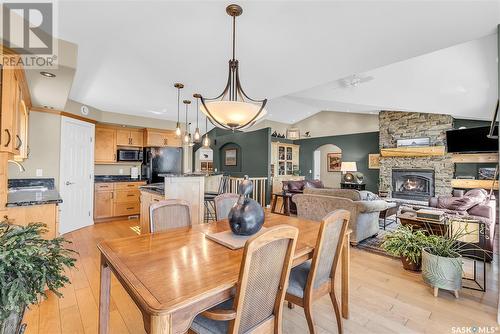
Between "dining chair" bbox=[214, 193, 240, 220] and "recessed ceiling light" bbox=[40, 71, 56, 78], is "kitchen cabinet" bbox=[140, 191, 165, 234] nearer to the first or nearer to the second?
"dining chair" bbox=[214, 193, 240, 220]

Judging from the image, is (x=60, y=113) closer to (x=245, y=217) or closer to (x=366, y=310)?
(x=245, y=217)

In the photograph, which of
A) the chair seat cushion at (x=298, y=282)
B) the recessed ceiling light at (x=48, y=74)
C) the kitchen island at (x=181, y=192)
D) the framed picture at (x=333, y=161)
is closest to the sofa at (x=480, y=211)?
the chair seat cushion at (x=298, y=282)

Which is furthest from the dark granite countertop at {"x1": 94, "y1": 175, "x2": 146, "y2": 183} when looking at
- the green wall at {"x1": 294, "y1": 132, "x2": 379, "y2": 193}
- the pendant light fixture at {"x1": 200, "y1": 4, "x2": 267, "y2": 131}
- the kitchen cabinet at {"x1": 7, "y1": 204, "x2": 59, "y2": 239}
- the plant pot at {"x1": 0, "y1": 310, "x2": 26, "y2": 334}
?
the green wall at {"x1": 294, "y1": 132, "x2": 379, "y2": 193}

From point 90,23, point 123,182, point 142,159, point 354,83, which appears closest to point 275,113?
point 354,83

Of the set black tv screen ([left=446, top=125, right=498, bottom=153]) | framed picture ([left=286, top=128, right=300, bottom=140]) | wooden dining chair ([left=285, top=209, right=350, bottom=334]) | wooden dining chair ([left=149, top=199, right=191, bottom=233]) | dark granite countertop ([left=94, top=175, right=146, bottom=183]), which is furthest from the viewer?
framed picture ([left=286, top=128, right=300, bottom=140])

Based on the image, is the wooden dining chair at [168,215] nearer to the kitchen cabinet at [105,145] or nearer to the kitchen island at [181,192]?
the kitchen island at [181,192]

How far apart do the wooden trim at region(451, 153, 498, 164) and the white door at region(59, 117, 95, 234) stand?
30.6ft

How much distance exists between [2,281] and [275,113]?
8.28 metres

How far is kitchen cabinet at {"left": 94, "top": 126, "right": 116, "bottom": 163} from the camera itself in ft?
16.4

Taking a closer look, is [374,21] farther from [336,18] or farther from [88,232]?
[88,232]

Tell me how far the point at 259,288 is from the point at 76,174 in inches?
178

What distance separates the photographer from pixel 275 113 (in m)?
8.63

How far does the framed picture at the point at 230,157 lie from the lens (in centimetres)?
872

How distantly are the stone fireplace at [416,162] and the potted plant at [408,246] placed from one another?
5269mm
